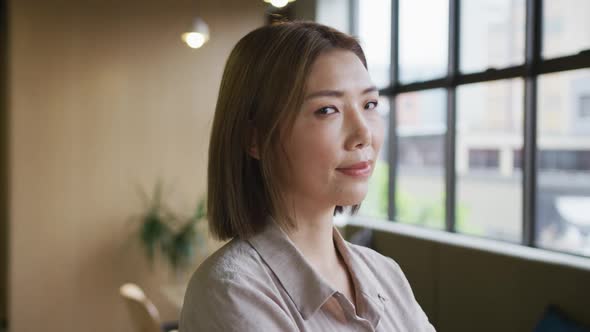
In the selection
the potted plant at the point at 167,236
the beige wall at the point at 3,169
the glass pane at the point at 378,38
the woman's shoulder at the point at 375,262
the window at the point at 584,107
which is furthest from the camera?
the beige wall at the point at 3,169

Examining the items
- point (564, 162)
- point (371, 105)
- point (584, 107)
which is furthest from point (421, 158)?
point (371, 105)

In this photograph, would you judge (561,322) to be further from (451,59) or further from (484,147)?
(451,59)

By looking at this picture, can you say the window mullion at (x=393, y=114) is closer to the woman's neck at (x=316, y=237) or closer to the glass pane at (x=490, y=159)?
the glass pane at (x=490, y=159)

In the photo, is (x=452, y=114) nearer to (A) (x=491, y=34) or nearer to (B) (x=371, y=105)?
(A) (x=491, y=34)

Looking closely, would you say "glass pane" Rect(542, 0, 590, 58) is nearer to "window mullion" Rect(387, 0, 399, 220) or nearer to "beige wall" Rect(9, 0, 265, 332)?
"window mullion" Rect(387, 0, 399, 220)

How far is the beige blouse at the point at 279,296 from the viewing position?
2.41 feet

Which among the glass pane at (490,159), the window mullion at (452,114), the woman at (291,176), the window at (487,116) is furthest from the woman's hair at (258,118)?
the window mullion at (452,114)

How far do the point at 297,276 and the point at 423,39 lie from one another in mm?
3627

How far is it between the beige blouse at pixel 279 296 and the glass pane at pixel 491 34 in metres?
2.65

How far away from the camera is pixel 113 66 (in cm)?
510

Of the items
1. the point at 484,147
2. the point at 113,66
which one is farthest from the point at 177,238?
the point at 484,147

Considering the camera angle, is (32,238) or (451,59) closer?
(451,59)

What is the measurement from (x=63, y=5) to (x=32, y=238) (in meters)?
1.91

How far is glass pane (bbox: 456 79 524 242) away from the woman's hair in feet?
8.65
